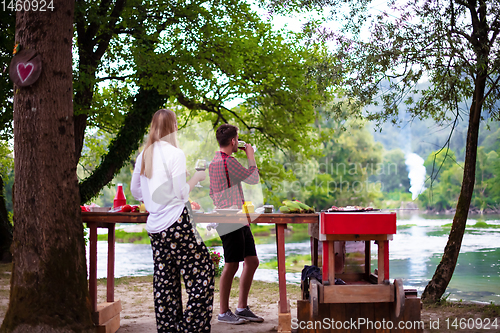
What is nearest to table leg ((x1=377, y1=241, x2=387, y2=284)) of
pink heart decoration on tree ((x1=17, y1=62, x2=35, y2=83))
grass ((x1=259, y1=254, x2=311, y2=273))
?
pink heart decoration on tree ((x1=17, y1=62, x2=35, y2=83))

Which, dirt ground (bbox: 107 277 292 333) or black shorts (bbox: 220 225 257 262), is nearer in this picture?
black shorts (bbox: 220 225 257 262)

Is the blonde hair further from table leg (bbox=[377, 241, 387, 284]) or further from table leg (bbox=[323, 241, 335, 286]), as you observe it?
table leg (bbox=[377, 241, 387, 284])

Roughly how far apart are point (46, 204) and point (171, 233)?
1.00 meters

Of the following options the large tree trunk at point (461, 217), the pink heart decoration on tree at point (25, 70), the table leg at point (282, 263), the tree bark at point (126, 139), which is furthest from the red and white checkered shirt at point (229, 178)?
the tree bark at point (126, 139)

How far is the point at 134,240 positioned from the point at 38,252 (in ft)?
101

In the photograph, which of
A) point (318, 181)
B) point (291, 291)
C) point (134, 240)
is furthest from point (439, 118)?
point (318, 181)

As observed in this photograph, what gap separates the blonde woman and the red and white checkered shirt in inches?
25.6

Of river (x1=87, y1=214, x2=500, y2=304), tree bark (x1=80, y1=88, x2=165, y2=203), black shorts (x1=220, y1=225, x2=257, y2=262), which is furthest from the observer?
river (x1=87, y1=214, x2=500, y2=304)

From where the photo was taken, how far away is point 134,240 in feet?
109

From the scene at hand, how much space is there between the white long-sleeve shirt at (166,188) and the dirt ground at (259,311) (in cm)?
144

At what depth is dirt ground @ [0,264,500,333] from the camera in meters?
4.43

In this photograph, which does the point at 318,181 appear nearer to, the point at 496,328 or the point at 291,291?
the point at 291,291

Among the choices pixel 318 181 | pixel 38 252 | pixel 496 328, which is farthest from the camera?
pixel 318 181

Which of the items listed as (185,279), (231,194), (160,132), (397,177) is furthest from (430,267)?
(397,177)
